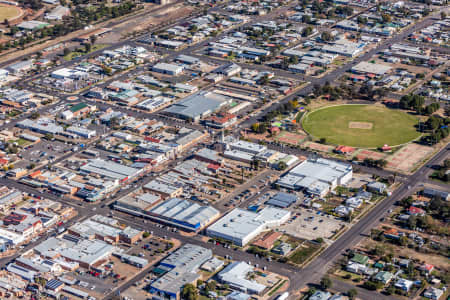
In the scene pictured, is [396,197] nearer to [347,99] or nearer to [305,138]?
[305,138]

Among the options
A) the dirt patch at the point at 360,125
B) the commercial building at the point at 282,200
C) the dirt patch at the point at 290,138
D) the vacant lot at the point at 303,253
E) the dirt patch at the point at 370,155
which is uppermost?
the dirt patch at the point at 360,125


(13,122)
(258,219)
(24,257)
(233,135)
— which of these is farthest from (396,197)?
(13,122)

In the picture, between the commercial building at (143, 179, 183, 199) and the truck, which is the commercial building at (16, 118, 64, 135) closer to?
the commercial building at (143, 179, 183, 199)

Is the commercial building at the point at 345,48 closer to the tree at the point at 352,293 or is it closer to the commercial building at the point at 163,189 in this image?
the commercial building at the point at 163,189

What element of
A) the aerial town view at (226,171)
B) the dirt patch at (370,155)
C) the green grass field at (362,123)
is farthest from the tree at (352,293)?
the green grass field at (362,123)

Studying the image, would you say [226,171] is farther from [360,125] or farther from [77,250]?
[360,125]
